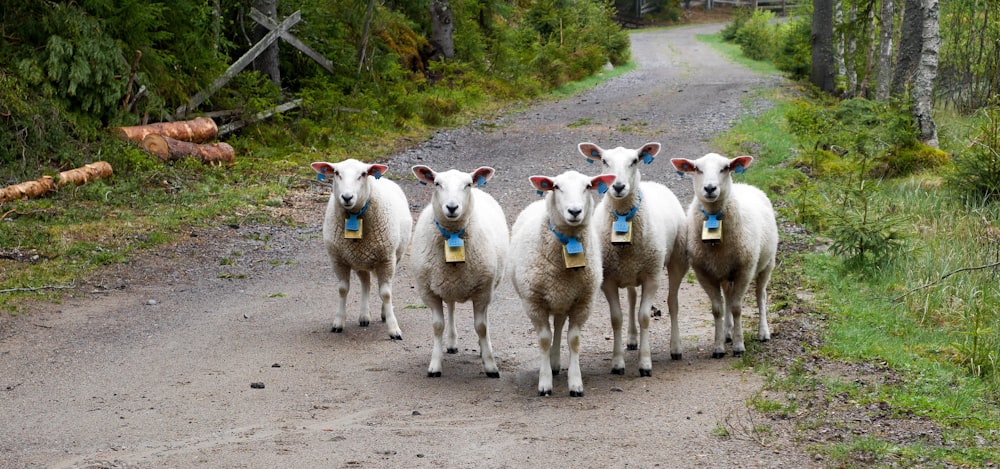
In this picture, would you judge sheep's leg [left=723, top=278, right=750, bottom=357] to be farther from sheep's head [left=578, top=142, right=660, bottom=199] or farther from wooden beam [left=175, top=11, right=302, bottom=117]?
wooden beam [left=175, top=11, right=302, bottom=117]

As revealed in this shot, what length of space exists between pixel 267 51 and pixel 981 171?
49.0ft

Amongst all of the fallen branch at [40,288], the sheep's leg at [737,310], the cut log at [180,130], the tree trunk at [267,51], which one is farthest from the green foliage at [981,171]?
the tree trunk at [267,51]

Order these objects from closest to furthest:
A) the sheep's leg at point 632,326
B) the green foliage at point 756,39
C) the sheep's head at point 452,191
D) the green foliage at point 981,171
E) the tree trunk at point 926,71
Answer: the sheep's head at point 452,191
the sheep's leg at point 632,326
the green foliage at point 981,171
the tree trunk at point 926,71
the green foliage at point 756,39

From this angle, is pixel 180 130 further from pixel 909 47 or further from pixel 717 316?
pixel 909 47

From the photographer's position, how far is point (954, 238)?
11367mm

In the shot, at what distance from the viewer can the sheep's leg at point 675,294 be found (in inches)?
340

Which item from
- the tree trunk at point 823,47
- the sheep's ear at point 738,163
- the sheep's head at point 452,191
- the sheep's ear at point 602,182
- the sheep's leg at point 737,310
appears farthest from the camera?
the tree trunk at point 823,47

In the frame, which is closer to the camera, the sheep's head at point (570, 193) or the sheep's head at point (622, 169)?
the sheep's head at point (570, 193)

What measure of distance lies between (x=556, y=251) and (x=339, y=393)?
2.00m

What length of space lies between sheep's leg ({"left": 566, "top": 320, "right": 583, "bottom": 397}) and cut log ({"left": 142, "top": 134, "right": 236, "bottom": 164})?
11301 millimetres

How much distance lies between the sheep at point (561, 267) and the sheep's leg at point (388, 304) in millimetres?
1948

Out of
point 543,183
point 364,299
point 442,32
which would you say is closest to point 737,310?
point 543,183

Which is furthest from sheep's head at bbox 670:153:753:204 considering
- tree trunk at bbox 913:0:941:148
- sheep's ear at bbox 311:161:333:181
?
tree trunk at bbox 913:0:941:148

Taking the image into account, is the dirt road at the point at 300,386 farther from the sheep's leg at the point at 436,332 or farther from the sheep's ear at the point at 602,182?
the sheep's ear at the point at 602,182
